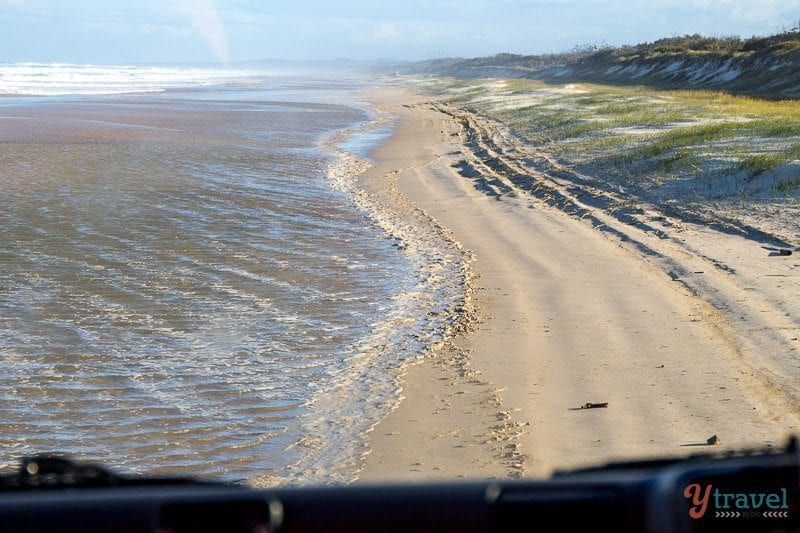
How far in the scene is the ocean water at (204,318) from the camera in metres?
5.22

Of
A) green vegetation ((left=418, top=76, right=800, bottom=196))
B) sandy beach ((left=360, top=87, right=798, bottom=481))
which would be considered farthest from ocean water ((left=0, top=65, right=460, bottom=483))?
green vegetation ((left=418, top=76, right=800, bottom=196))

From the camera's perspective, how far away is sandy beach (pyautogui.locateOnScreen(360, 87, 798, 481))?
496cm

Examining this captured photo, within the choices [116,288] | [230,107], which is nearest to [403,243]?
[116,288]

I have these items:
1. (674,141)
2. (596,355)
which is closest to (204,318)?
(596,355)

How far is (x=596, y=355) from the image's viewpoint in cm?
666

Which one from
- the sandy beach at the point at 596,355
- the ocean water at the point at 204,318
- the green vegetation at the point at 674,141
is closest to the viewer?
the sandy beach at the point at 596,355

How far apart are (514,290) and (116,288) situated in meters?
3.86

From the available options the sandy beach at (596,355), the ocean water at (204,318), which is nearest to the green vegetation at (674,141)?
the sandy beach at (596,355)

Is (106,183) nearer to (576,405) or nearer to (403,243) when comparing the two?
(403,243)

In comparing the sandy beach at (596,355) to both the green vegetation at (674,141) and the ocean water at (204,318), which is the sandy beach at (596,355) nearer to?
the ocean water at (204,318)

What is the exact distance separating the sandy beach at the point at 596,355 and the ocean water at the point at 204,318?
42cm

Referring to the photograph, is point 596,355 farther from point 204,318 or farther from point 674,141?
point 674,141

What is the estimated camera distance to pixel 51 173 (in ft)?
57.0

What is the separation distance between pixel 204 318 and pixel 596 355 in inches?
130
